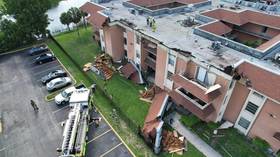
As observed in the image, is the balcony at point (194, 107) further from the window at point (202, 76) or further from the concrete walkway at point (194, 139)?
the concrete walkway at point (194, 139)

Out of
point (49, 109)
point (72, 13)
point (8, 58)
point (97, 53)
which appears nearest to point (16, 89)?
point (49, 109)

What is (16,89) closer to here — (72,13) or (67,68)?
(67,68)

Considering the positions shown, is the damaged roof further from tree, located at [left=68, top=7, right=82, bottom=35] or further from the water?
the water

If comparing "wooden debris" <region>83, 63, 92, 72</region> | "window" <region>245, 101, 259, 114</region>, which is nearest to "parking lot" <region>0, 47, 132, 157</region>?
"wooden debris" <region>83, 63, 92, 72</region>

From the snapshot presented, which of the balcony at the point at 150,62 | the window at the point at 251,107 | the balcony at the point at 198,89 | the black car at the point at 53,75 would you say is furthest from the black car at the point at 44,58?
the window at the point at 251,107

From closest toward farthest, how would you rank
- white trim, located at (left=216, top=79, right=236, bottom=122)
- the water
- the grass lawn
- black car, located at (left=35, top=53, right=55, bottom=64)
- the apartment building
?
1. the apartment building
2. white trim, located at (left=216, top=79, right=236, bottom=122)
3. the grass lawn
4. black car, located at (left=35, top=53, right=55, bottom=64)
5. the water

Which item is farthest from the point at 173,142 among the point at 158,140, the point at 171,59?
the point at 171,59
